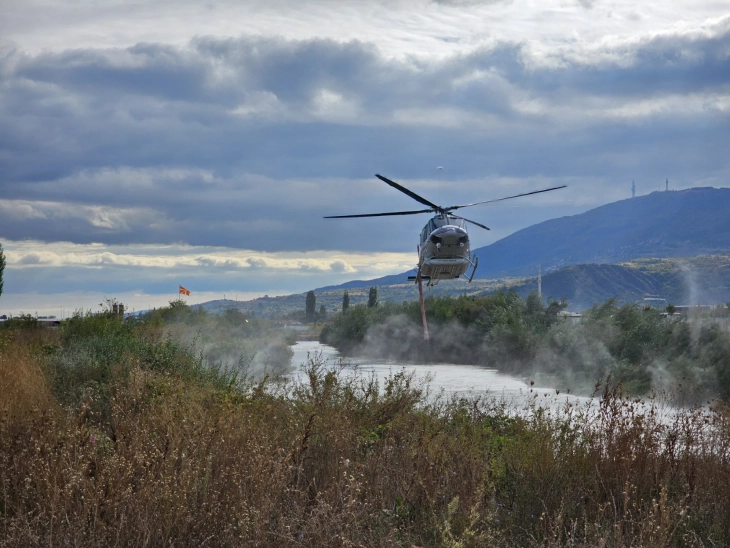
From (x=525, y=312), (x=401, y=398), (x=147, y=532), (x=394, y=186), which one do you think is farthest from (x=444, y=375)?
(x=147, y=532)

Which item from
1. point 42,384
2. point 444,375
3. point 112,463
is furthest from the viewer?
point 444,375

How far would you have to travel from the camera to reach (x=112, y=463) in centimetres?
725

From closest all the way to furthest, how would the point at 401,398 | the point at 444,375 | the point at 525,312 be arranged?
the point at 401,398, the point at 444,375, the point at 525,312

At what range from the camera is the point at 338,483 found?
7945 mm

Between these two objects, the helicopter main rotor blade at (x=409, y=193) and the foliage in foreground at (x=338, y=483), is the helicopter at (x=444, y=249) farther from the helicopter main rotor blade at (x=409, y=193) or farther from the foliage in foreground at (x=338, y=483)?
the foliage in foreground at (x=338, y=483)

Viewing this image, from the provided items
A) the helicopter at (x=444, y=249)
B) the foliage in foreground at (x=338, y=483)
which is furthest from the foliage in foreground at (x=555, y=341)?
the foliage in foreground at (x=338, y=483)

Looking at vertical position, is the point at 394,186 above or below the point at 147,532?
above

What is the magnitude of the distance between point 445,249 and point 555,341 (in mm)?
16125

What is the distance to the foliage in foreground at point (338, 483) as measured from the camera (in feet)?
22.5

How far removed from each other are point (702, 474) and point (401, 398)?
532 cm

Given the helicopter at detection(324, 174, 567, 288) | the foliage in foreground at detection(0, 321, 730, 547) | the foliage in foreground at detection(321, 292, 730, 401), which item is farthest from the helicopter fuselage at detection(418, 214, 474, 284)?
the foliage in foreground at detection(0, 321, 730, 547)

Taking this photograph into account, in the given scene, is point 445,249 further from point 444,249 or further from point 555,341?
point 555,341

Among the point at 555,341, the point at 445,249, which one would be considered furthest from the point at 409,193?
the point at 555,341

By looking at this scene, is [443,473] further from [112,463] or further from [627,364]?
[627,364]
